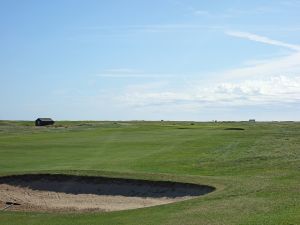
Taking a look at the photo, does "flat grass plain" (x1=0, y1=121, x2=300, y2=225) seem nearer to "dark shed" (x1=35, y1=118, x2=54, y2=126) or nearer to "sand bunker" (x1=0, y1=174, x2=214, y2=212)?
"sand bunker" (x1=0, y1=174, x2=214, y2=212)

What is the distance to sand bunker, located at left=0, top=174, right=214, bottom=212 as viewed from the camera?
67.6 feet

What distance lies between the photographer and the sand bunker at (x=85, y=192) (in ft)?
67.6

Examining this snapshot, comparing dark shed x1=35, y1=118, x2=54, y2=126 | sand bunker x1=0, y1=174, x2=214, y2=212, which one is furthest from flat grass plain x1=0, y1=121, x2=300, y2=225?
dark shed x1=35, y1=118, x2=54, y2=126

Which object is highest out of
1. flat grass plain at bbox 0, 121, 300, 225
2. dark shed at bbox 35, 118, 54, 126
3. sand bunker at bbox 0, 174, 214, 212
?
dark shed at bbox 35, 118, 54, 126

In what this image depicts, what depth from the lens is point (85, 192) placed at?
74.8 feet

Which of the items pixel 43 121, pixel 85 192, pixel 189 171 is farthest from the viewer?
pixel 43 121

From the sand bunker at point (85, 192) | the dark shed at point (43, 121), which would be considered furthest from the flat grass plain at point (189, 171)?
the dark shed at point (43, 121)

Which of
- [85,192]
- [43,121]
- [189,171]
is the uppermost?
[43,121]

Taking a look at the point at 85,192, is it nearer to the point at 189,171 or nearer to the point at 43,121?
the point at 189,171

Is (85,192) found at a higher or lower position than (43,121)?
lower

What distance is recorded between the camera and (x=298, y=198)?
16.0 meters

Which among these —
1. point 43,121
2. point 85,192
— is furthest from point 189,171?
point 43,121

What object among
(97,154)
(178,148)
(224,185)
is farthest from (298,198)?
(178,148)

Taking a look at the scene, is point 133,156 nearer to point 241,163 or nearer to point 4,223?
point 241,163
